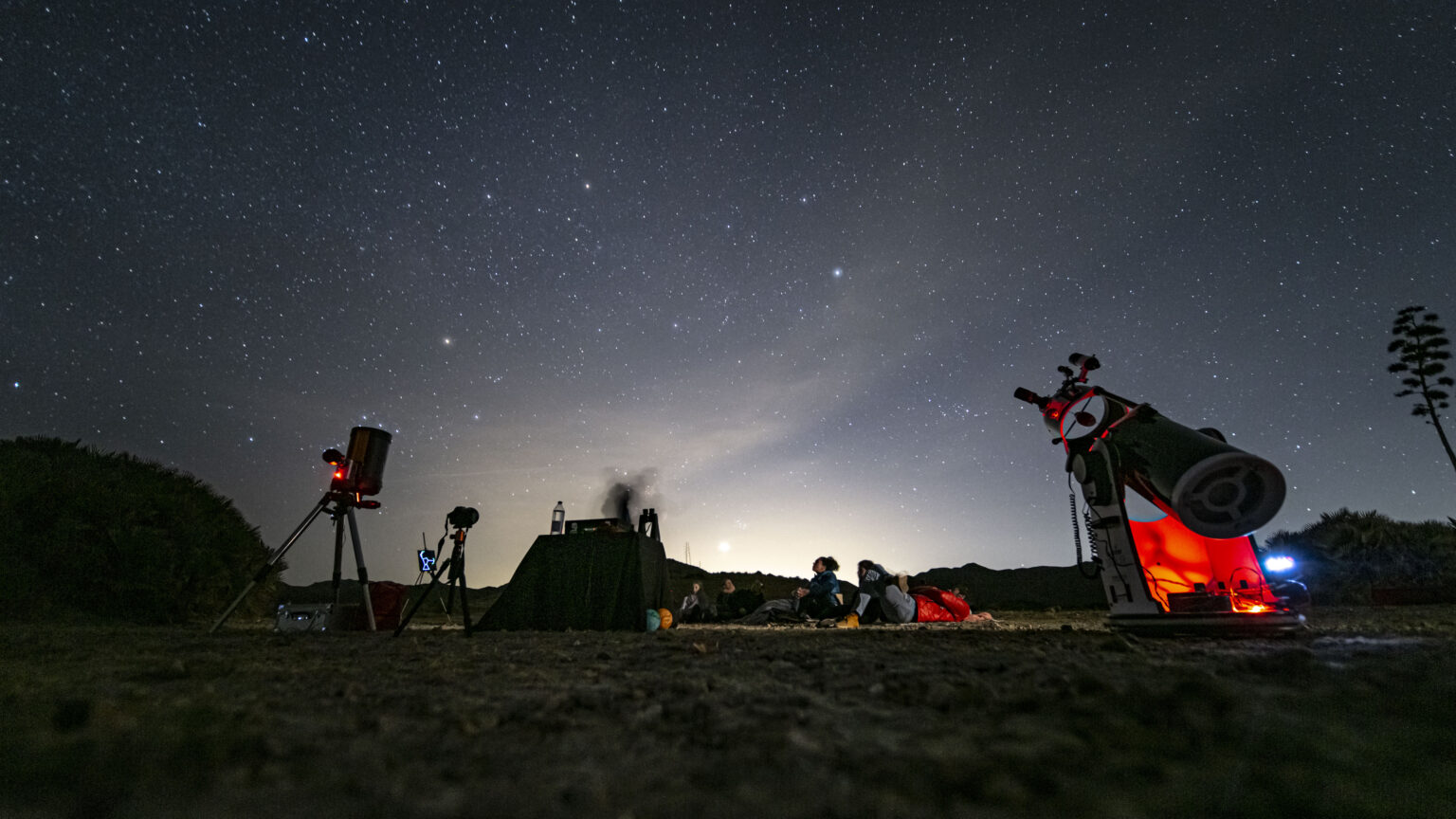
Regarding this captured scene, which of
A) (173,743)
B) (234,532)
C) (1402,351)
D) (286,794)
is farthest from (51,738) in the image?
(1402,351)

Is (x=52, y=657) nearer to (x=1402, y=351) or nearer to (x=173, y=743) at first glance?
(x=173, y=743)

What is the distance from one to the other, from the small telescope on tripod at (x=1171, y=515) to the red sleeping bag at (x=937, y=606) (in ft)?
20.9

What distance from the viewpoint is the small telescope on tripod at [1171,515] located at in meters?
5.29

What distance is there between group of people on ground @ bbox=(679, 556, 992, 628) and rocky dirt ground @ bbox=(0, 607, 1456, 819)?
349 inches

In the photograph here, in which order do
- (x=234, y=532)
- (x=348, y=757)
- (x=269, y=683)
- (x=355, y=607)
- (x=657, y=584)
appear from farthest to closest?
(x=234, y=532), (x=657, y=584), (x=355, y=607), (x=269, y=683), (x=348, y=757)

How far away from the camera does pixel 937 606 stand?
12828 millimetres

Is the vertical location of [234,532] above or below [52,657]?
above

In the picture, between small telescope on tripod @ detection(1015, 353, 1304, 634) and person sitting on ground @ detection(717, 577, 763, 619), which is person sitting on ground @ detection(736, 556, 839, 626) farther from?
small telescope on tripod @ detection(1015, 353, 1304, 634)

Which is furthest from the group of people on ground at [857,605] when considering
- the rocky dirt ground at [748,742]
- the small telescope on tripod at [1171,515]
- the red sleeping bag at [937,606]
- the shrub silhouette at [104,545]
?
the shrub silhouette at [104,545]

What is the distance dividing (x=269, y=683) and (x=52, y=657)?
2.79 m

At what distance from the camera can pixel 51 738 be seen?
1593 mm

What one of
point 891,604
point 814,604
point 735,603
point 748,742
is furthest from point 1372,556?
point 748,742

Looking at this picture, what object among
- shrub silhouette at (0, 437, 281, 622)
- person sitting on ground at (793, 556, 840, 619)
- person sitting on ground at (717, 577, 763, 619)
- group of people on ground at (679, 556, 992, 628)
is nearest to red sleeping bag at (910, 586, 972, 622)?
group of people on ground at (679, 556, 992, 628)

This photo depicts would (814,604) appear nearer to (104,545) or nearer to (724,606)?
(724,606)
